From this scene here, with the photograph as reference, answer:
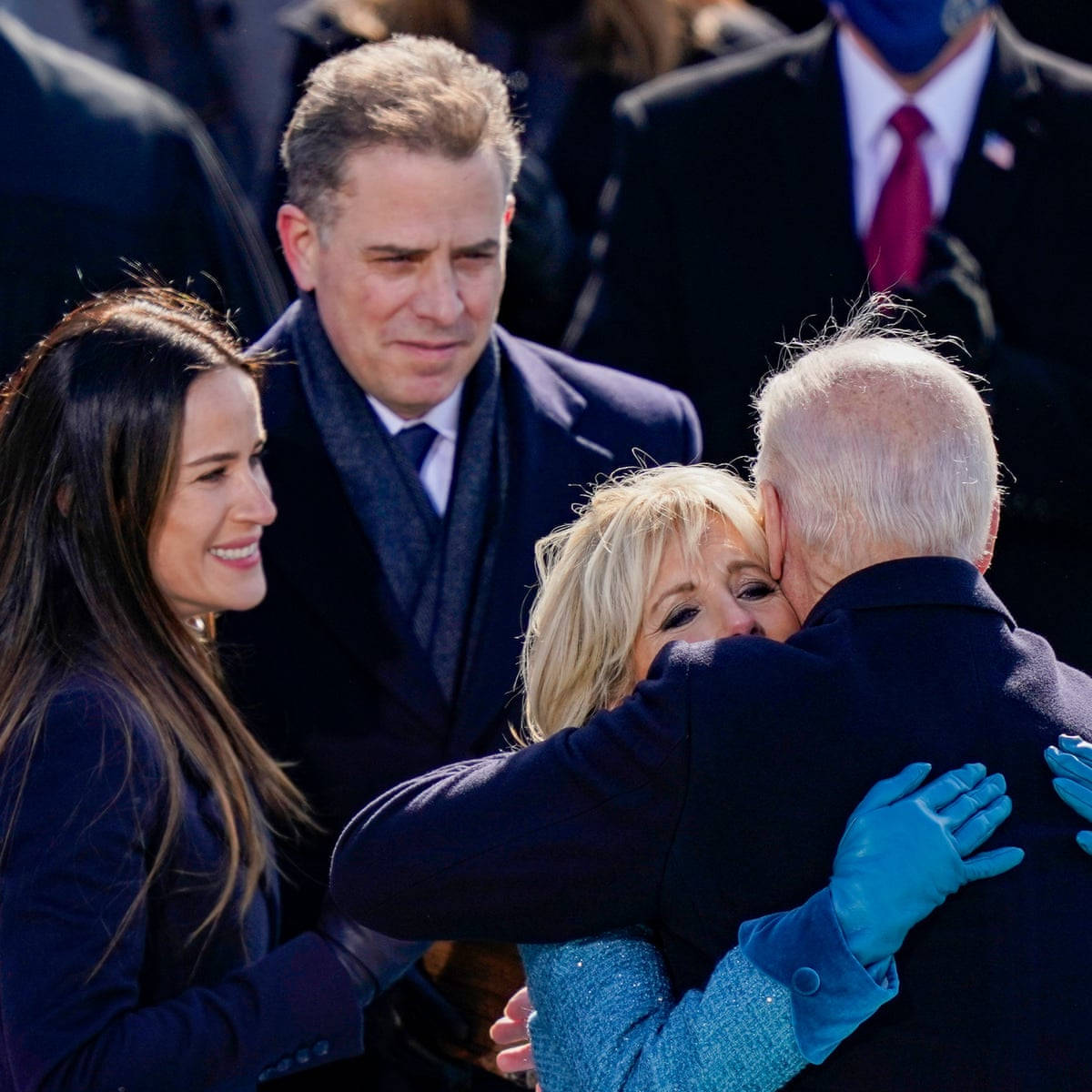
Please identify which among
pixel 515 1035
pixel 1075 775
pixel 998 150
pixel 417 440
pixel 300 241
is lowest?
pixel 515 1035

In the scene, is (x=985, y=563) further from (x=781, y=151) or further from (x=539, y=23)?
(x=539, y=23)

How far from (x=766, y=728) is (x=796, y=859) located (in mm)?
142

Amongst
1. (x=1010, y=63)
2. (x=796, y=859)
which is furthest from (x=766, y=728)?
(x=1010, y=63)

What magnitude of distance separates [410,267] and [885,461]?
1.12 metres

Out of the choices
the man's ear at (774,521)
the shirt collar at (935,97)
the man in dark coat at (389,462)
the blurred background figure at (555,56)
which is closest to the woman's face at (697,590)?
the man's ear at (774,521)

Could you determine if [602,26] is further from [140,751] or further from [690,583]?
[140,751]

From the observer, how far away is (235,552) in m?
2.40

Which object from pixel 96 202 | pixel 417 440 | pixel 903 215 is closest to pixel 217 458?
pixel 417 440

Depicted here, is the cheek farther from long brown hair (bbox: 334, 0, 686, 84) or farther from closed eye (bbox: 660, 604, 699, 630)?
long brown hair (bbox: 334, 0, 686, 84)

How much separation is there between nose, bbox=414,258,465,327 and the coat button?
1.33 m

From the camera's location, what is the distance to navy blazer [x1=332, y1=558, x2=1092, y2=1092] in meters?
1.62

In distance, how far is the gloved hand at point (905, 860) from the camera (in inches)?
62.2

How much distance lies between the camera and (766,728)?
5.37 ft

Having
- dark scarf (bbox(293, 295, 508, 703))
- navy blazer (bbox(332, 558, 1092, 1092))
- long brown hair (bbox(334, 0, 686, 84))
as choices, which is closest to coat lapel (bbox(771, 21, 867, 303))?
long brown hair (bbox(334, 0, 686, 84))
